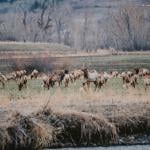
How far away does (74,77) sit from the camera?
1278 centimetres

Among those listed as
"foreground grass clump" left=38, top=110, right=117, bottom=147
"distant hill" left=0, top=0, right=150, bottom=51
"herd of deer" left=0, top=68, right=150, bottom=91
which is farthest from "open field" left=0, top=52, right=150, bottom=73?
"foreground grass clump" left=38, top=110, right=117, bottom=147

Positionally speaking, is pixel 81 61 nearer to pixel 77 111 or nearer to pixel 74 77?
pixel 74 77

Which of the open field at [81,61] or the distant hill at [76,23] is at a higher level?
the distant hill at [76,23]

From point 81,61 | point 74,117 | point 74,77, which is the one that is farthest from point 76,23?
Answer: point 74,117

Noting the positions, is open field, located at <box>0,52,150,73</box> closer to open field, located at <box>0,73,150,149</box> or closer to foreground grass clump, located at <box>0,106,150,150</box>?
open field, located at <box>0,73,150,149</box>

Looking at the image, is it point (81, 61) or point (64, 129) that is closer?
point (64, 129)

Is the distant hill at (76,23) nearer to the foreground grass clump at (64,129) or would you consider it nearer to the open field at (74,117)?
the open field at (74,117)

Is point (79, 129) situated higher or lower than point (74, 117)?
lower

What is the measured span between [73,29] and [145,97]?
2577mm

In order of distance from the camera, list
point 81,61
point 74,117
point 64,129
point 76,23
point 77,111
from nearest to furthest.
→ point 64,129 → point 74,117 → point 77,111 → point 81,61 → point 76,23

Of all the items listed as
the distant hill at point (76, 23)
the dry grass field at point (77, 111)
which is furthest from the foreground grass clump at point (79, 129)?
the distant hill at point (76, 23)

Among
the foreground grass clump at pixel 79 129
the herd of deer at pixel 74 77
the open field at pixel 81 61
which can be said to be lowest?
the foreground grass clump at pixel 79 129

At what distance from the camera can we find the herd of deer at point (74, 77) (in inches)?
492

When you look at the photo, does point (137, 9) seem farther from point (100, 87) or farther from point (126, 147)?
point (126, 147)
